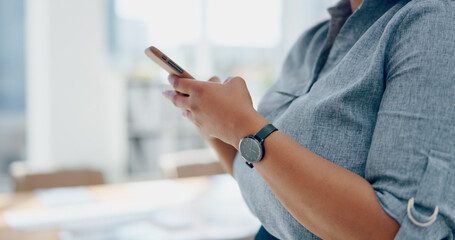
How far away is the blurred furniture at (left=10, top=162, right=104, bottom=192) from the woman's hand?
1.81m

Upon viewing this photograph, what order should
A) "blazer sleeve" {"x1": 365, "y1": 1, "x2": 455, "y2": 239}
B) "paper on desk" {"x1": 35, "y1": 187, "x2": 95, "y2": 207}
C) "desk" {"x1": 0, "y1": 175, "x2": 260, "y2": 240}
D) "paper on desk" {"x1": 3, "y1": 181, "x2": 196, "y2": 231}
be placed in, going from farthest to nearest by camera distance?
"paper on desk" {"x1": 35, "y1": 187, "x2": 95, "y2": 207} < "paper on desk" {"x1": 3, "y1": 181, "x2": 196, "y2": 231} < "desk" {"x1": 0, "y1": 175, "x2": 260, "y2": 240} < "blazer sleeve" {"x1": 365, "y1": 1, "x2": 455, "y2": 239}

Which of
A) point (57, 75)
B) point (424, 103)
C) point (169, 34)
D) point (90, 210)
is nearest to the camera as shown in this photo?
point (424, 103)

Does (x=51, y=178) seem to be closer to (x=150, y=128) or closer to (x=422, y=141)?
(x=150, y=128)

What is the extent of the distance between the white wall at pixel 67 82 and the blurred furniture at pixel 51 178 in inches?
45.2

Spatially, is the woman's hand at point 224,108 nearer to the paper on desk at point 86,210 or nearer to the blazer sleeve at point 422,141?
the blazer sleeve at point 422,141

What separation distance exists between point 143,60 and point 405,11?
11.3 feet

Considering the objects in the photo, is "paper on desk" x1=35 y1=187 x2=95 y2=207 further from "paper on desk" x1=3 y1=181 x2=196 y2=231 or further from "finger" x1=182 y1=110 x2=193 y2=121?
"finger" x1=182 y1=110 x2=193 y2=121

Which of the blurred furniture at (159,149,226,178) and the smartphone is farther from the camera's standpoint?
the blurred furniture at (159,149,226,178)

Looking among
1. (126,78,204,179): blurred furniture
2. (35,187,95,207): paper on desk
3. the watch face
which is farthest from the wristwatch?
(126,78,204,179): blurred furniture

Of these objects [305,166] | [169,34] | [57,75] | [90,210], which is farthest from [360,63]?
[169,34]

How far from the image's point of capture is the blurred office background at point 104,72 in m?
3.38

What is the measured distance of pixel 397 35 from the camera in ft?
1.92

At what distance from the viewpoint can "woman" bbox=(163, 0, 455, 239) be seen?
0.52 metres

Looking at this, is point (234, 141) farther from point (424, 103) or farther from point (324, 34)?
point (324, 34)
